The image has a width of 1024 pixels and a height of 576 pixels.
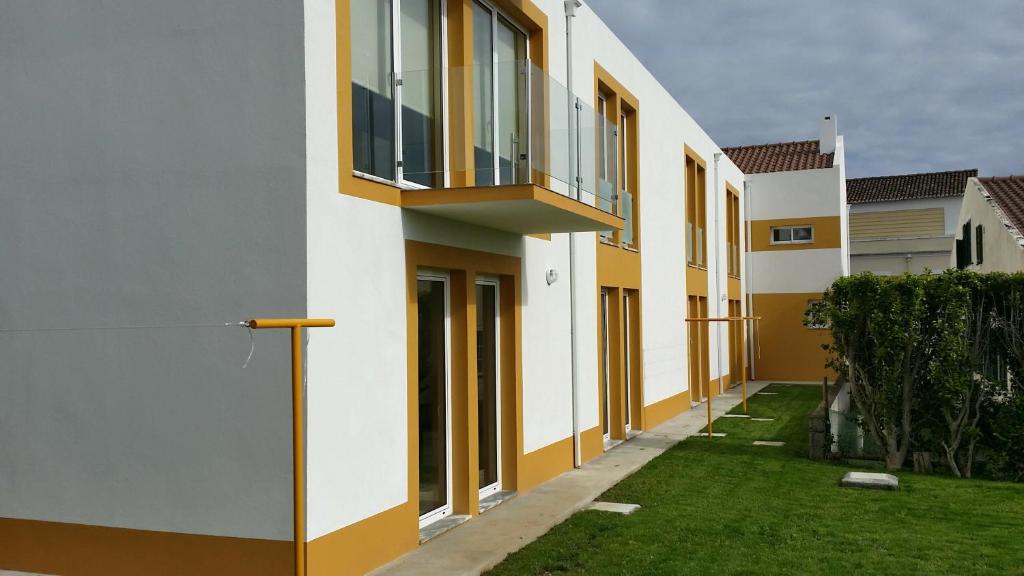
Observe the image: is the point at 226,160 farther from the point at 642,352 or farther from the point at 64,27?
the point at 642,352

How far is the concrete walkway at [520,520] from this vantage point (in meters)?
7.07

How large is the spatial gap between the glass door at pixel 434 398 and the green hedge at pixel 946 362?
5514 millimetres

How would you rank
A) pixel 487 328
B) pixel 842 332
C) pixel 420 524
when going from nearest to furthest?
pixel 420 524 < pixel 487 328 < pixel 842 332

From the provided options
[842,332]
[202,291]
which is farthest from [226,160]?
[842,332]

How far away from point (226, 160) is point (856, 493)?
24.5 ft

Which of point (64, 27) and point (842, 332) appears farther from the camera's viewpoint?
point (842, 332)

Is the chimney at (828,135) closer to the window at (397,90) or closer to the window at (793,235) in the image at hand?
the window at (793,235)

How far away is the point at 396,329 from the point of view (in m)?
7.42

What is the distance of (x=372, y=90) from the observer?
288 inches

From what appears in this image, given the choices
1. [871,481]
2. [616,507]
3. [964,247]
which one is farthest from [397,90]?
[964,247]

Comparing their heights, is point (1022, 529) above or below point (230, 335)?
below

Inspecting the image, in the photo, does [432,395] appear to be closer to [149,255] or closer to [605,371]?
[149,255]

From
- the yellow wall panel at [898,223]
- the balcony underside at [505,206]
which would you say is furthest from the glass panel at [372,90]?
the yellow wall panel at [898,223]

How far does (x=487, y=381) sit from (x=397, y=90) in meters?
3.34
